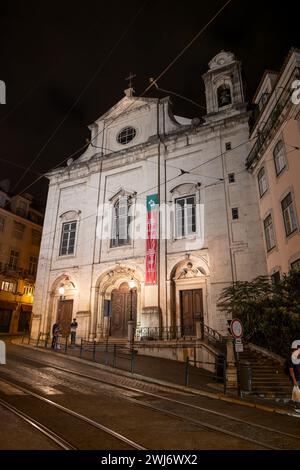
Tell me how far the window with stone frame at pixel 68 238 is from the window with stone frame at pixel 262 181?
14057mm

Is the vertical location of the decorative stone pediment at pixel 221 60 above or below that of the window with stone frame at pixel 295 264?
above

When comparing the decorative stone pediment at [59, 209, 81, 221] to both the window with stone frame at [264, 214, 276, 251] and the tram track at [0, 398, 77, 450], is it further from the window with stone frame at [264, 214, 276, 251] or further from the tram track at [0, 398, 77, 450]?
the tram track at [0, 398, 77, 450]

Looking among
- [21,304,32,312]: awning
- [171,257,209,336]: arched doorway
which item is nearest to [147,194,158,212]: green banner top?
[171,257,209,336]: arched doorway

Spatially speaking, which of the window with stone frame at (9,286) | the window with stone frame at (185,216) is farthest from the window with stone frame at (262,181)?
the window with stone frame at (9,286)

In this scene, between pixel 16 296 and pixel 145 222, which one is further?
pixel 16 296

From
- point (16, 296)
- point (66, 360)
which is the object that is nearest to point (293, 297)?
point (66, 360)

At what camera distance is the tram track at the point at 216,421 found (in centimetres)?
542

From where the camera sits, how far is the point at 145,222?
21.8 metres

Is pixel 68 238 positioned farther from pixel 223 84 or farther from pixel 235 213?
pixel 223 84

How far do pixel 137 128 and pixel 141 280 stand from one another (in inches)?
495

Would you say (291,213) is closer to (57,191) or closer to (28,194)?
(57,191)

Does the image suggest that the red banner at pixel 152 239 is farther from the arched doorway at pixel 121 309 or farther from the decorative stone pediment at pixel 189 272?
the arched doorway at pixel 121 309

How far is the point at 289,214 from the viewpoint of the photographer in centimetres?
1473

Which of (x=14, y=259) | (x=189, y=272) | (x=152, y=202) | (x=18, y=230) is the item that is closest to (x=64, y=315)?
(x=189, y=272)
